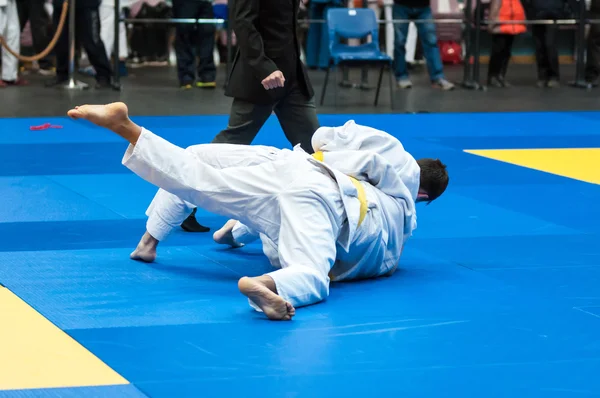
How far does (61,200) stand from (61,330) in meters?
2.92

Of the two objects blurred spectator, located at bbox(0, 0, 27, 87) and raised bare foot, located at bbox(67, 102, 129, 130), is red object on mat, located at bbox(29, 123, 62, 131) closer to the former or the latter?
blurred spectator, located at bbox(0, 0, 27, 87)

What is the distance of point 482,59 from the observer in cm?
2016

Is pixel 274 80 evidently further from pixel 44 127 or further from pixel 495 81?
pixel 495 81

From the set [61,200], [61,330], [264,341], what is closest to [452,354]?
[264,341]

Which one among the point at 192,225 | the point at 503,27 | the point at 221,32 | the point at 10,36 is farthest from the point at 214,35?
the point at 192,225

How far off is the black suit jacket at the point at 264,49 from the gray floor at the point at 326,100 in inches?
217

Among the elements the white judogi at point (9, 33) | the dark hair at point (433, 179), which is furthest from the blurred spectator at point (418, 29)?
the dark hair at point (433, 179)

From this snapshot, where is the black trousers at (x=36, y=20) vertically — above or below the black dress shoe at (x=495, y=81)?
above

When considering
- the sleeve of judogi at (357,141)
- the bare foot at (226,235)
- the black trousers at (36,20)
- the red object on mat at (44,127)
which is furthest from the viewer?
the black trousers at (36,20)

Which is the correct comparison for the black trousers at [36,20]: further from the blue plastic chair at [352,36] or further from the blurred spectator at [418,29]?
the blurred spectator at [418,29]

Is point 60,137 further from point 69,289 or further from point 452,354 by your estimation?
point 452,354

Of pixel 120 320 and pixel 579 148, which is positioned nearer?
pixel 120 320

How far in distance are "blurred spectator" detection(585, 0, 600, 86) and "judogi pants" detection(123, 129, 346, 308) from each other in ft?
35.5

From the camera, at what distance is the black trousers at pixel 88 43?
13688mm
